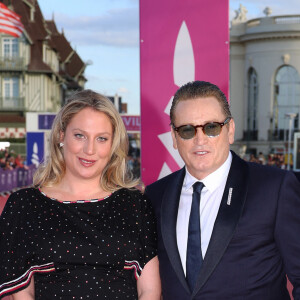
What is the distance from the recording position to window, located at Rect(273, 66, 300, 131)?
151 feet

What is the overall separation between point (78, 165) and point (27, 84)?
38240 mm

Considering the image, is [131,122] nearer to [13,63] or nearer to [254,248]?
[254,248]

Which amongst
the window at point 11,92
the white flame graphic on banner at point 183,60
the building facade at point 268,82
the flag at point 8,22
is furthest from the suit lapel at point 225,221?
the building facade at point 268,82

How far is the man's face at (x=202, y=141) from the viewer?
2.96 m

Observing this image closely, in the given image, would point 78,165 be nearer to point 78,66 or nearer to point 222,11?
point 222,11

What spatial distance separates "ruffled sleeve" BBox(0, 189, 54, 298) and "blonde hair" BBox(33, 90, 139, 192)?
24cm

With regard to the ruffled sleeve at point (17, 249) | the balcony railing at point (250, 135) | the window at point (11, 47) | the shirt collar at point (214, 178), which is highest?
the window at point (11, 47)

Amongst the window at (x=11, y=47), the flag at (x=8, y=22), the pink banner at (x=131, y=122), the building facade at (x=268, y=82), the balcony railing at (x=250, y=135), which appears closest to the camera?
the pink banner at (x=131, y=122)

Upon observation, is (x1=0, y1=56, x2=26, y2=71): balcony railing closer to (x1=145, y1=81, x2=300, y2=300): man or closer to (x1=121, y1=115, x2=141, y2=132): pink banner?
(x1=121, y1=115, x2=141, y2=132): pink banner

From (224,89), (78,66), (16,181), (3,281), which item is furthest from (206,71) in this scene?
(78,66)

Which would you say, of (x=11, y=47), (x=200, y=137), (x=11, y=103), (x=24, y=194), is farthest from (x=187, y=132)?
(x=11, y=47)

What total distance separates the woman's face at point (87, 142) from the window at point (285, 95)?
145ft

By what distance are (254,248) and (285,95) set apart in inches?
1784

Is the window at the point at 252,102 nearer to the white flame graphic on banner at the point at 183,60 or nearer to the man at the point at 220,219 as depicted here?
the white flame graphic on banner at the point at 183,60
